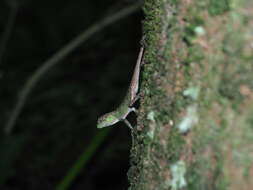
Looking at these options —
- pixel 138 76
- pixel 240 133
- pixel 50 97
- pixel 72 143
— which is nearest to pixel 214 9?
pixel 240 133

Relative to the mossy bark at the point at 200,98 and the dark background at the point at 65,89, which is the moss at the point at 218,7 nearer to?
the mossy bark at the point at 200,98

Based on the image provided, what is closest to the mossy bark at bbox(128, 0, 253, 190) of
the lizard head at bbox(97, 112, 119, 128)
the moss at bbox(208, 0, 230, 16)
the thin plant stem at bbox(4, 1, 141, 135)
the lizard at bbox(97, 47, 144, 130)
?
the moss at bbox(208, 0, 230, 16)

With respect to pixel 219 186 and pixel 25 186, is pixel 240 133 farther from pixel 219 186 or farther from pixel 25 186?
pixel 25 186

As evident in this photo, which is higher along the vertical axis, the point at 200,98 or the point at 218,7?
the point at 218,7

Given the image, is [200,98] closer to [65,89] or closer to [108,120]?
[108,120]

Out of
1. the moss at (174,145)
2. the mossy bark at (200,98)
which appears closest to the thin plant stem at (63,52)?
the mossy bark at (200,98)

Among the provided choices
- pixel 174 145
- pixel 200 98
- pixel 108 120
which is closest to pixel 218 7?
pixel 200 98

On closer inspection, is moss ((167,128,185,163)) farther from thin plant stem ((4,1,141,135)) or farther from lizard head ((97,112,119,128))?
thin plant stem ((4,1,141,135))
